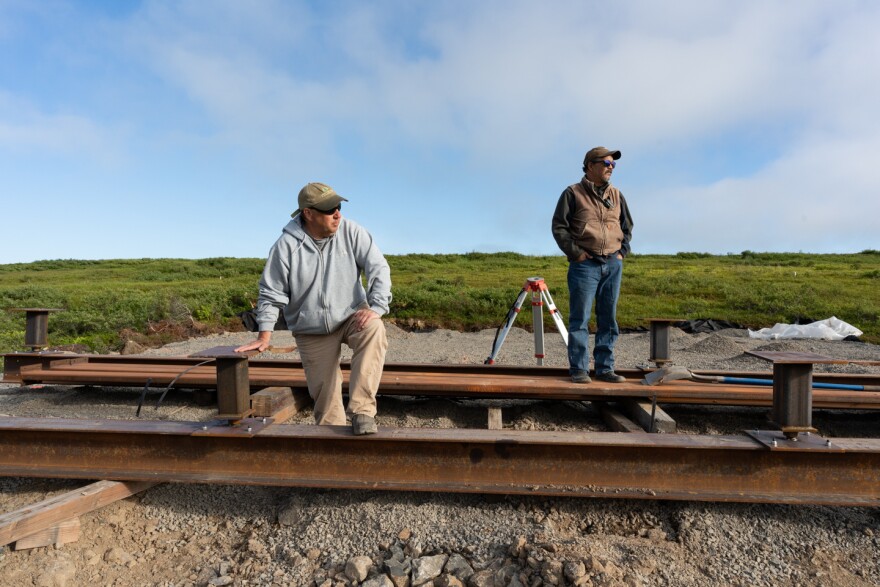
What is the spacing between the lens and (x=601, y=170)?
5004mm

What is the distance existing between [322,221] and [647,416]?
294 centimetres

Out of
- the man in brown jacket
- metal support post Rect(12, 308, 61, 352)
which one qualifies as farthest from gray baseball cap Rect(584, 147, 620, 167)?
metal support post Rect(12, 308, 61, 352)

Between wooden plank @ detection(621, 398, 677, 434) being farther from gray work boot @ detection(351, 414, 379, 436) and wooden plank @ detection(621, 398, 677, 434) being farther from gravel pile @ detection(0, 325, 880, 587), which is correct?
gray work boot @ detection(351, 414, 379, 436)

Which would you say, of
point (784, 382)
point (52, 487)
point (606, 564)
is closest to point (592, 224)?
point (784, 382)

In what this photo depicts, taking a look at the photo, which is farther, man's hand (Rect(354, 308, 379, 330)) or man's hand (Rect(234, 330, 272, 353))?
man's hand (Rect(354, 308, 379, 330))

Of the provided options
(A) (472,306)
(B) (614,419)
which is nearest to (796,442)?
(B) (614,419)

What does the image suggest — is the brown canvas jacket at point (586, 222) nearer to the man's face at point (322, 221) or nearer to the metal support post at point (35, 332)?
the man's face at point (322, 221)

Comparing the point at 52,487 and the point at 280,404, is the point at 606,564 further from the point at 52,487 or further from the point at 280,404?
the point at 52,487

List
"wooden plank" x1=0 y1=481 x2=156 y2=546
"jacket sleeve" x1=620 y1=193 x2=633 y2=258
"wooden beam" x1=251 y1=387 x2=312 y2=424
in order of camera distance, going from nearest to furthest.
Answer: "wooden plank" x1=0 y1=481 x2=156 y2=546
"wooden beam" x1=251 y1=387 x2=312 y2=424
"jacket sleeve" x1=620 y1=193 x2=633 y2=258

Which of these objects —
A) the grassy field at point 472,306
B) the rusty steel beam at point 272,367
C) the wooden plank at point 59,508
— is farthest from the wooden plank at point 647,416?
the grassy field at point 472,306

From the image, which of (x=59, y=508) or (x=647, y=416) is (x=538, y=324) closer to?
(x=647, y=416)

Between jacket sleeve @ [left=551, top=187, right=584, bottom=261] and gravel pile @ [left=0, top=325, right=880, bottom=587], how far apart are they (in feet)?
7.07

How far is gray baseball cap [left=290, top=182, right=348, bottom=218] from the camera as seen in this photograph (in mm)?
3742

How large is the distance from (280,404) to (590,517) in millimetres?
2825
